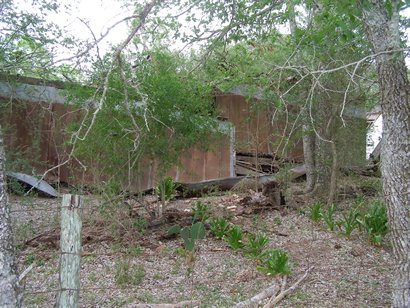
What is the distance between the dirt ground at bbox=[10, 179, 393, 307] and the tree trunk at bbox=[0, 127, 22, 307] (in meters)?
1.23

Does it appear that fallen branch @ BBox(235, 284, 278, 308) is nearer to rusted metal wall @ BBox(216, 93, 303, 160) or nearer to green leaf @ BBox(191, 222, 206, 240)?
green leaf @ BBox(191, 222, 206, 240)

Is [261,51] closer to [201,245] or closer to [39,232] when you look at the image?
[201,245]

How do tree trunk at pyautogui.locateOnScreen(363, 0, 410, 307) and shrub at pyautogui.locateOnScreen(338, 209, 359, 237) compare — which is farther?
shrub at pyautogui.locateOnScreen(338, 209, 359, 237)

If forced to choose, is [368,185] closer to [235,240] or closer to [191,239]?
[235,240]

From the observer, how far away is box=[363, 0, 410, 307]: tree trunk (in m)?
4.61

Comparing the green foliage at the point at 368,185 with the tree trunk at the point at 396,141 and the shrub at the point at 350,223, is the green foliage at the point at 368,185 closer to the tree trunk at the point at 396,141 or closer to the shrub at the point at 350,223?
the shrub at the point at 350,223

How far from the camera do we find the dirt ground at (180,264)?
223 inches

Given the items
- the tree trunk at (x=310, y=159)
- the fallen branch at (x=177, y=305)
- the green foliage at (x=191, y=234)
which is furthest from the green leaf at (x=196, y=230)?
the tree trunk at (x=310, y=159)

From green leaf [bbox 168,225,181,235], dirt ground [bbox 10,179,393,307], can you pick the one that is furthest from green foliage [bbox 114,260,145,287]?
green leaf [bbox 168,225,181,235]

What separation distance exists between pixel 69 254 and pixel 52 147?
318 inches

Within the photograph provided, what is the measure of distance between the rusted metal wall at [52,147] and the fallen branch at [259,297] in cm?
344

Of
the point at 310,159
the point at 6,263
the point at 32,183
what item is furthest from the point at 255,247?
the point at 32,183

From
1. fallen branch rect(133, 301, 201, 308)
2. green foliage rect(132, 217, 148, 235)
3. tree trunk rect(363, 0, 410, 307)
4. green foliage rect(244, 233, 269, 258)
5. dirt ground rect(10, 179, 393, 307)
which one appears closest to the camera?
tree trunk rect(363, 0, 410, 307)

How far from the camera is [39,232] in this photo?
7.65 meters
